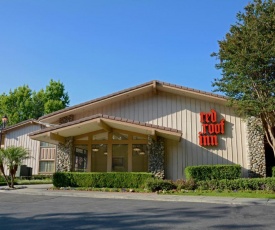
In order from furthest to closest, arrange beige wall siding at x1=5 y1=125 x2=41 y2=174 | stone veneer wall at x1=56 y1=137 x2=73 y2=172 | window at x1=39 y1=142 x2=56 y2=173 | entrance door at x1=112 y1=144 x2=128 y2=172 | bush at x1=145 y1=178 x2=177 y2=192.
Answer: beige wall siding at x1=5 y1=125 x2=41 y2=174
window at x1=39 y1=142 x2=56 y2=173
entrance door at x1=112 y1=144 x2=128 y2=172
stone veneer wall at x1=56 y1=137 x2=73 y2=172
bush at x1=145 y1=178 x2=177 y2=192

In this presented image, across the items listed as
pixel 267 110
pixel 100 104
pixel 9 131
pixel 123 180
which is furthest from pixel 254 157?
pixel 9 131

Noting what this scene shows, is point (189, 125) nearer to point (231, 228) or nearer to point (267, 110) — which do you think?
point (267, 110)

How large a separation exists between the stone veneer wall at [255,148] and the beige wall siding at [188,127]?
348 mm

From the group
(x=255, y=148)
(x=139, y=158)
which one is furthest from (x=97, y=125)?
(x=255, y=148)

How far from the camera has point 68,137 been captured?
1852cm

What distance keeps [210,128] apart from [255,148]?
2.71 meters

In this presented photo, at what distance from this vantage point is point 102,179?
16.1 m

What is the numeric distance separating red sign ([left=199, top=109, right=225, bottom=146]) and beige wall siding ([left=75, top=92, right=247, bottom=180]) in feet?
0.80

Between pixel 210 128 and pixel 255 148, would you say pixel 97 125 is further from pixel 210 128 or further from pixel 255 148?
pixel 255 148

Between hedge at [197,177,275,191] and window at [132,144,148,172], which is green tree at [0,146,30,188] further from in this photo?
hedge at [197,177,275,191]

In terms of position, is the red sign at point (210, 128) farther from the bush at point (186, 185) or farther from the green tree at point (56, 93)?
the green tree at point (56, 93)

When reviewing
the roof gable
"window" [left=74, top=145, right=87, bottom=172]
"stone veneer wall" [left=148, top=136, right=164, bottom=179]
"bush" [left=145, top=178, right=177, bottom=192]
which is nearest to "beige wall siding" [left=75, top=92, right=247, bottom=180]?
the roof gable

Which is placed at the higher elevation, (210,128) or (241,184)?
(210,128)

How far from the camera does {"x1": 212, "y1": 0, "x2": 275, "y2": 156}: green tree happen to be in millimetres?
14797
